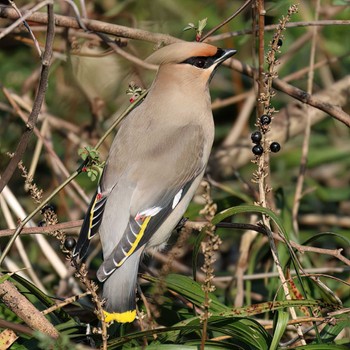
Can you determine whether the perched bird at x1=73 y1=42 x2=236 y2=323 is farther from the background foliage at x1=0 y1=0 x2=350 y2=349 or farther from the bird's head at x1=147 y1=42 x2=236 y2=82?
the background foliage at x1=0 y1=0 x2=350 y2=349

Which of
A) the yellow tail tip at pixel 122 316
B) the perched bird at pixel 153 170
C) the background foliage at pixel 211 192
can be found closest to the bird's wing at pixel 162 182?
the perched bird at pixel 153 170

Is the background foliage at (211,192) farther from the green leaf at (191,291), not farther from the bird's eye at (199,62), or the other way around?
the bird's eye at (199,62)

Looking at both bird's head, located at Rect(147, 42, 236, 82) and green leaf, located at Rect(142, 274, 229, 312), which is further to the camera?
bird's head, located at Rect(147, 42, 236, 82)

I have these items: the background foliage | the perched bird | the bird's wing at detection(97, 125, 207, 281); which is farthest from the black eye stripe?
the bird's wing at detection(97, 125, 207, 281)

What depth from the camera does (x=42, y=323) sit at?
2.68 m

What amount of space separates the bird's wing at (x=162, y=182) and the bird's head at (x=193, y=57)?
0.27m

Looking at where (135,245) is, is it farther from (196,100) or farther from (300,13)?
(300,13)

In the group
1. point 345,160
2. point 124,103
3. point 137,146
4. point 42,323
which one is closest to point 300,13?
point 345,160

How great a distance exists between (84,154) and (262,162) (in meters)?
0.59

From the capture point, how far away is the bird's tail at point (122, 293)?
2.92 metres

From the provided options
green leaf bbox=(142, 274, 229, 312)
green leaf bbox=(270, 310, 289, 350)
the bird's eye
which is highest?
the bird's eye

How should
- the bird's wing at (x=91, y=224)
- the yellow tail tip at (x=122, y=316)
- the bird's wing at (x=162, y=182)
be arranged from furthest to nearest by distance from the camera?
the bird's wing at (x=162, y=182)
the bird's wing at (x=91, y=224)
the yellow tail tip at (x=122, y=316)

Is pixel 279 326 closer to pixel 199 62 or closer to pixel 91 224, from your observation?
pixel 91 224

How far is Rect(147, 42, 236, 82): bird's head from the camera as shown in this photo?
→ 3605 mm
